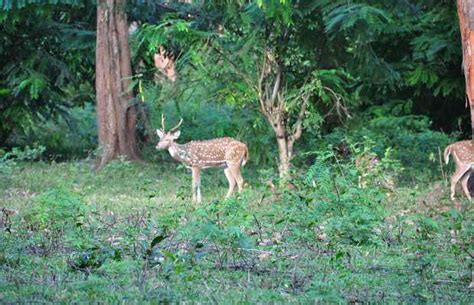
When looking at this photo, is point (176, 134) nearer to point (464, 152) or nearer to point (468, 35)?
point (464, 152)

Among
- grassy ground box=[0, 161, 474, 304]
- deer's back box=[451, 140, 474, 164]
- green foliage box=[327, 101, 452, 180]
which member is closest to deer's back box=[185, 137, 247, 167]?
green foliage box=[327, 101, 452, 180]

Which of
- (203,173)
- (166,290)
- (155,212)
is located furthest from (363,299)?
(203,173)

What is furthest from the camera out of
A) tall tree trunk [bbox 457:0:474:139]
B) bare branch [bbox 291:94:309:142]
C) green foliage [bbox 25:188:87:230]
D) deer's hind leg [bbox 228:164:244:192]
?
bare branch [bbox 291:94:309:142]

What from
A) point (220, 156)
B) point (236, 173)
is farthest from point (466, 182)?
point (220, 156)

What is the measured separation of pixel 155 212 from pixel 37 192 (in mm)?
3658

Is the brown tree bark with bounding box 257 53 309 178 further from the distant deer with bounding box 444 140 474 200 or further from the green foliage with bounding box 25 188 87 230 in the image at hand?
the green foliage with bounding box 25 188 87 230

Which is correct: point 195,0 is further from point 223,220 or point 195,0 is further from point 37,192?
point 223,220

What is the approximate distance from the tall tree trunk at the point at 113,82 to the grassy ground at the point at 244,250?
19.9 ft

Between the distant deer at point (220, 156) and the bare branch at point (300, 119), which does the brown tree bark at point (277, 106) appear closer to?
the bare branch at point (300, 119)

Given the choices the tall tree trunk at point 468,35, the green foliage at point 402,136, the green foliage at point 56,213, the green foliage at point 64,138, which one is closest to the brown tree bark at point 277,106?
the green foliage at point 402,136

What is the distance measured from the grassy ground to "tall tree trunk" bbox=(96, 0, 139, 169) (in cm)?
608

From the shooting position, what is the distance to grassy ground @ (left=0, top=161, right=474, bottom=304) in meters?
8.41

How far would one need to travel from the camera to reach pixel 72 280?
28.8 feet

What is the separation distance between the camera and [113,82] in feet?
69.2
